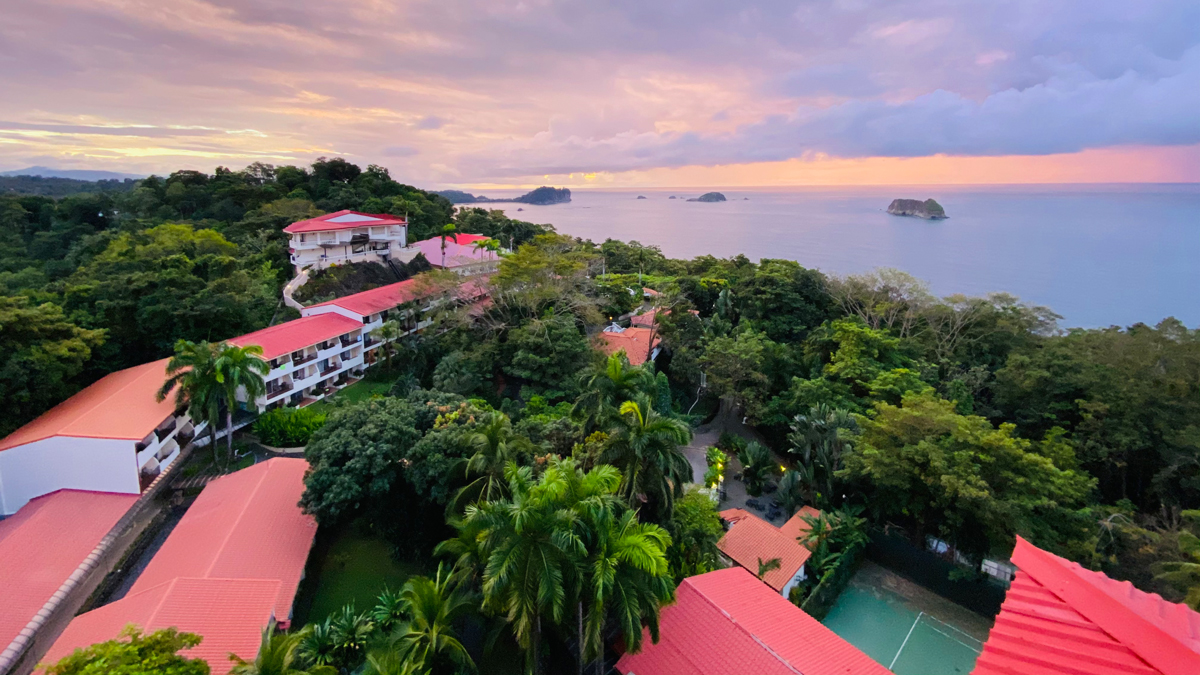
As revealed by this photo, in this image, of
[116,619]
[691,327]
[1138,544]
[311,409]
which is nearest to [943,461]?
[1138,544]

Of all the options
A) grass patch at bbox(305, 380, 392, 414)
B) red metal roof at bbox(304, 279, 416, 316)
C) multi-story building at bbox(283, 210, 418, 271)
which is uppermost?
multi-story building at bbox(283, 210, 418, 271)

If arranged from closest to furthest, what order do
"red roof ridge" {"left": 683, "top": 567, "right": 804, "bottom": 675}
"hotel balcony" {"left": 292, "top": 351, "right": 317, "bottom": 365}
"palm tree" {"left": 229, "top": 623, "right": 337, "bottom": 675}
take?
"palm tree" {"left": 229, "top": 623, "right": 337, "bottom": 675}
"red roof ridge" {"left": 683, "top": 567, "right": 804, "bottom": 675}
"hotel balcony" {"left": 292, "top": 351, "right": 317, "bottom": 365}

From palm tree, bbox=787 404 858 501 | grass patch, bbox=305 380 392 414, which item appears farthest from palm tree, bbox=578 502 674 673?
grass patch, bbox=305 380 392 414

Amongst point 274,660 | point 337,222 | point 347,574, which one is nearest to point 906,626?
point 274,660

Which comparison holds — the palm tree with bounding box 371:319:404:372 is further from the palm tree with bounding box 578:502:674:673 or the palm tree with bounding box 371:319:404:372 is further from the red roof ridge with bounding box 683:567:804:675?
the palm tree with bounding box 578:502:674:673

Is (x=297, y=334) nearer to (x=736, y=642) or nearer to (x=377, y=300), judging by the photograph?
(x=377, y=300)

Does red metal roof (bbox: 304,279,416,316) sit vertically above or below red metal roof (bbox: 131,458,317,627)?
above
